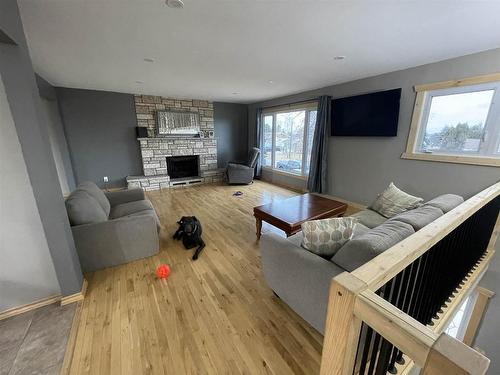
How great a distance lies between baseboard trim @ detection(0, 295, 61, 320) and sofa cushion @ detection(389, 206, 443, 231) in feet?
9.03

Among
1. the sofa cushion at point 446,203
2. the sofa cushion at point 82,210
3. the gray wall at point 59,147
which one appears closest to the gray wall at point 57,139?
the gray wall at point 59,147

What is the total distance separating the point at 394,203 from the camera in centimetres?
246

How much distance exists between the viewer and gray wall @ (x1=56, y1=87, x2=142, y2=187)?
174 inches

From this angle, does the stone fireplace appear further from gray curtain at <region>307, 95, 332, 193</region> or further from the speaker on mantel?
gray curtain at <region>307, 95, 332, 193</region>

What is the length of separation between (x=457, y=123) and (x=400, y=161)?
2.54ft

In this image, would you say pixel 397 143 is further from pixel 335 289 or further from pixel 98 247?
pixel 98 247

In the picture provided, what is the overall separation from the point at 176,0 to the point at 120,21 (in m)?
0.65

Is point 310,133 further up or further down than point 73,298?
further up

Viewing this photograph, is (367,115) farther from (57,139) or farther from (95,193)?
(57,139)

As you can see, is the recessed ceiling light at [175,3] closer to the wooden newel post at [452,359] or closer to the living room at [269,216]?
the living room at [269,216]

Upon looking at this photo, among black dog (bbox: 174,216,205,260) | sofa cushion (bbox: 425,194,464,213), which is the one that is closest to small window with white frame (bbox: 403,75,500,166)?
sofa cushion (bbox: 425,194,464,213)

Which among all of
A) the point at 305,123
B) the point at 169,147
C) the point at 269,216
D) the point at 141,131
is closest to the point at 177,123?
the point at 169,147

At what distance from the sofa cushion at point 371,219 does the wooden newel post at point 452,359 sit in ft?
6.66

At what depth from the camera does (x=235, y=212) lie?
3709 mm
